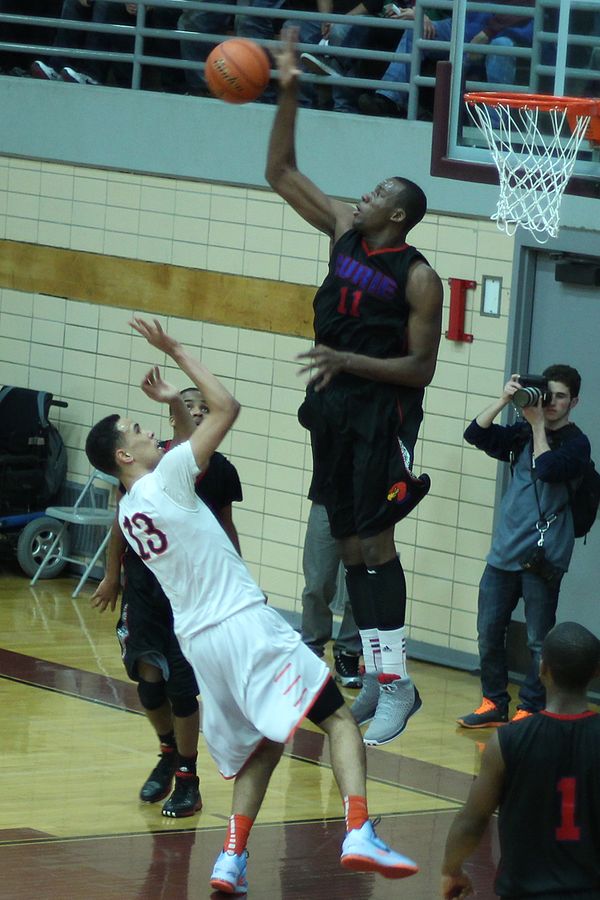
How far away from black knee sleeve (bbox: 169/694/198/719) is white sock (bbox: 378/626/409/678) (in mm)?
1181

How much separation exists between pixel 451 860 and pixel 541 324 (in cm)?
610

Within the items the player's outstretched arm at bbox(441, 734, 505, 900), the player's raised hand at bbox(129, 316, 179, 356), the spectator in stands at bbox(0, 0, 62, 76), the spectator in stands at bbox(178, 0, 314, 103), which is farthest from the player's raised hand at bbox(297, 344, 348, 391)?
the spectator in stands at bbox(0, 0, 62, 76)

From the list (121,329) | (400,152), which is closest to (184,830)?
(400,152)

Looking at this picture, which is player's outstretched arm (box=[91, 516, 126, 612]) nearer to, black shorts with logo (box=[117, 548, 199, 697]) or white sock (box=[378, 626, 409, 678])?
black shorts with logo (box=[117, 548, 199, 697])

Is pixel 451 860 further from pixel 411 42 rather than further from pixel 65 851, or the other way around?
Answer: pixel 411 42

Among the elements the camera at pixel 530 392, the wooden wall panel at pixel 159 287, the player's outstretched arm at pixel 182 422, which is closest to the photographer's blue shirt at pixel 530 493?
the camera at pixel 530 392

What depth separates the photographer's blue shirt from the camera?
8945 millimetres

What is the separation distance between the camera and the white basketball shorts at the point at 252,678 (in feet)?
18.8

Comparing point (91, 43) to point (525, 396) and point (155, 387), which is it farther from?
point (155, 387)

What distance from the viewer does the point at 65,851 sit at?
6.56m

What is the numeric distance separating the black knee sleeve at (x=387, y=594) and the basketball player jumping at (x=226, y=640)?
0.54 m

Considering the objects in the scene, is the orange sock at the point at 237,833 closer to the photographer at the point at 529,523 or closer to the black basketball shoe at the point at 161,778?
the black basketball shoe at the point at 161,778

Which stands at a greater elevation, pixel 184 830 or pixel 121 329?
pixel 121 329

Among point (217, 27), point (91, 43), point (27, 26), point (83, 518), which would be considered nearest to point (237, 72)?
point (83, 518)
